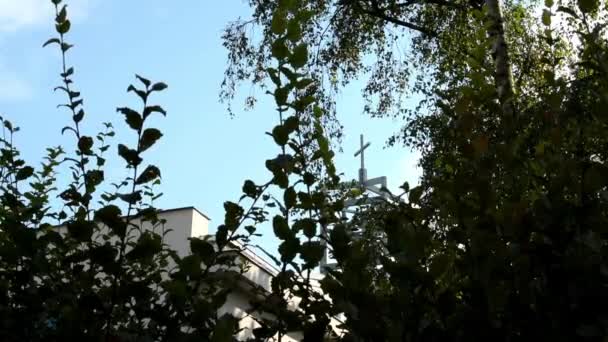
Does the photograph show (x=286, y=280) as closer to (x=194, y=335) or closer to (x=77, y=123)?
(x=194, y=335)

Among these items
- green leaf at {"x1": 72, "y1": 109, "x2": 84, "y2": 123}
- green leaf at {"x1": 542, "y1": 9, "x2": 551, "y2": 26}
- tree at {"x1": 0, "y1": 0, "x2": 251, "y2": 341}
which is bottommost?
tree at {"x1": 0, "y1": 0, "x2": 251, "y2": 341}

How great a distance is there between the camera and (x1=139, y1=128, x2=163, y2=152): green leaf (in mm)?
1519

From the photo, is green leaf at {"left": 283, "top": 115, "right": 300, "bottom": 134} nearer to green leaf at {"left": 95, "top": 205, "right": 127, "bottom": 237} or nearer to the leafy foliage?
the leafy foliage

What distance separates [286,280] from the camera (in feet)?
5.01

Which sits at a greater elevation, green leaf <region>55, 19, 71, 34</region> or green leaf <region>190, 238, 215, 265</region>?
green leaf <region>55, 19, 71, 34</region>

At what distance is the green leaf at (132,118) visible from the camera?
153cm

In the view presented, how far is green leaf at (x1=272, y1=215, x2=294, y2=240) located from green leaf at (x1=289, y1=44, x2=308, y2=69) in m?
0.40

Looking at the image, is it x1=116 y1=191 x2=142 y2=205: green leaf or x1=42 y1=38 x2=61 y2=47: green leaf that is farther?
x1=42 y1=38 x2=61 y2=47: green leaf

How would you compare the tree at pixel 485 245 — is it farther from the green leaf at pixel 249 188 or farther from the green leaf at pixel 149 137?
the green leaf at pixel 149 137

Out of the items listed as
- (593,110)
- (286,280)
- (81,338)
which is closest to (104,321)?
(81,338)

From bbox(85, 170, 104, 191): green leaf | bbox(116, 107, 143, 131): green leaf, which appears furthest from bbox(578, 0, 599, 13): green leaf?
bbox(85, 170, 104, 191): green leaf

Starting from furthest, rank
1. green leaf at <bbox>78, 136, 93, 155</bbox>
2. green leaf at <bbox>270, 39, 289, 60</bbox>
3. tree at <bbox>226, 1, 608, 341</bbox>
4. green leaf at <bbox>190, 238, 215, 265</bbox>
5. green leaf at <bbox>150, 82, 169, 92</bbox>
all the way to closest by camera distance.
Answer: green leaf at <bbox>78, 136, 93, 155</bbox> < green leaf at <bbox>270, 39, 289, 60</bbox> < green leaf at <bbox>150, 82, 169, 92</bbox> < green leaf at <bbox>190, 238, 215, 265</bbox> < tree at <bbox>226, 1, 608, 341</bbox>

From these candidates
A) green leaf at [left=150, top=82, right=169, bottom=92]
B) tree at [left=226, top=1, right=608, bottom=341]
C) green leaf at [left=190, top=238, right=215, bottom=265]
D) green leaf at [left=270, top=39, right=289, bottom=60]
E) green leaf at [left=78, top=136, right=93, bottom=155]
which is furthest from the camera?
green leaf at [left=78, top=136, right=93, bottom=155]

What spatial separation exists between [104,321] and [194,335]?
0.86 ft
